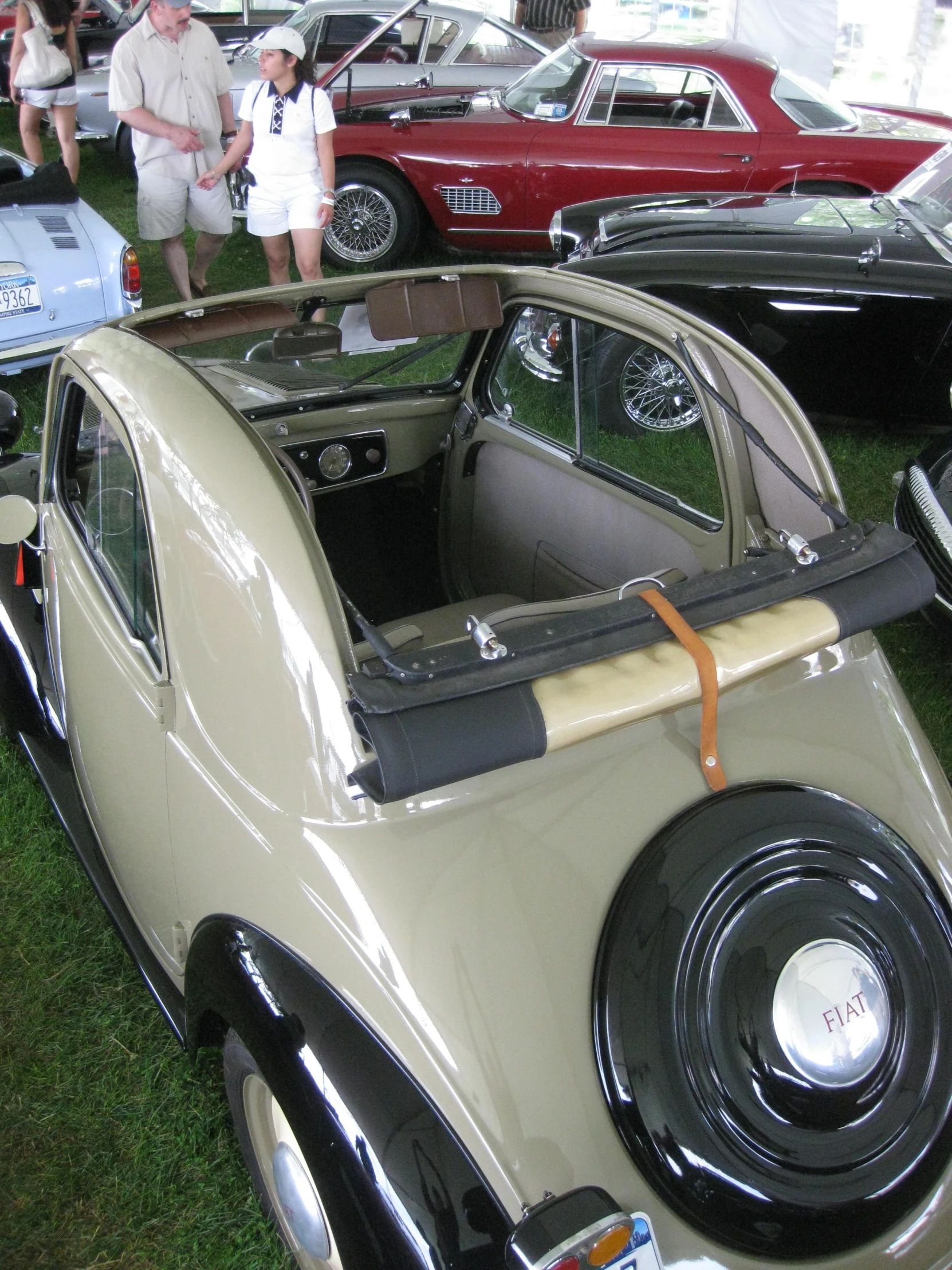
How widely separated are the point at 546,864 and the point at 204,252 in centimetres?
585

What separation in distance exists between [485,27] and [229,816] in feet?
31.0

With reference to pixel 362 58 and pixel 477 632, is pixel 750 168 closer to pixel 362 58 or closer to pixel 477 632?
pixel 362 58

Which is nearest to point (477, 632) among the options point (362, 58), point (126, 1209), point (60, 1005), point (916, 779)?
point (916, 779)

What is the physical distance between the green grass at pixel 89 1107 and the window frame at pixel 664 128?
5143 millimetres

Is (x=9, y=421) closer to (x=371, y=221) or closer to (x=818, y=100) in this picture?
(x=371, y=221)

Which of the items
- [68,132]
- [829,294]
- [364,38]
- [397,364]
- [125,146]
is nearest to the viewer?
[397,364]

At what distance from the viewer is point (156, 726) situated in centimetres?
196

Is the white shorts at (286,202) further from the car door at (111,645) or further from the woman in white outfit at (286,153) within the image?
the car door at (111,645)

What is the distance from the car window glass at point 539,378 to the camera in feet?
9.16

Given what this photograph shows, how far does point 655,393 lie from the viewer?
2963 millimetres

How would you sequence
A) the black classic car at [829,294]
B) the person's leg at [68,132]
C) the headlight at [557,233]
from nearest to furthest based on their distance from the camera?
the black classic car at [829,294], the headlight at [557,233], the person's leg at [68,132]

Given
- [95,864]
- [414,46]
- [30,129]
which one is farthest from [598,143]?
[95,864]

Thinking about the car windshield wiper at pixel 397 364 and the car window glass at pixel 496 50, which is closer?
the car windshield wiper at pixel 397 364

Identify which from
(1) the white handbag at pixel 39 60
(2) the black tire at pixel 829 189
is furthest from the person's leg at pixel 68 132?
(2) the black tire at pixel 829 189
